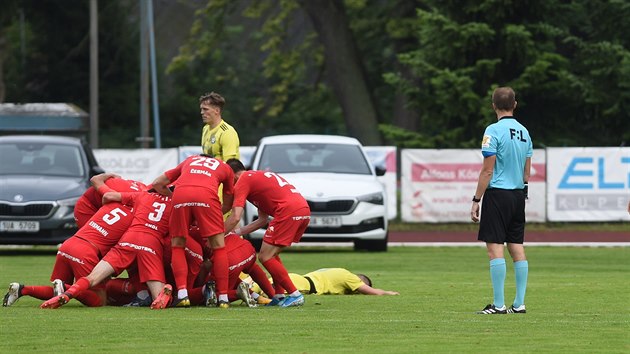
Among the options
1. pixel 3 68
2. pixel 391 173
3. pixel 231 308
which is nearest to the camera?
pixel 231 308

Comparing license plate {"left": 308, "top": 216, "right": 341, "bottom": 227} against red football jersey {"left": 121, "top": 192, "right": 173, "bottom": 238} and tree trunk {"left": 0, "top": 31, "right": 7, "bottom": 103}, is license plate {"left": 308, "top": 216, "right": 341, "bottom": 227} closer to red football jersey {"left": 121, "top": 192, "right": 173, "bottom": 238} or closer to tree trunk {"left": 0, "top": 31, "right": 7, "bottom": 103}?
red football jersey {"left": 121, "top": 192, "right": 173, "bottom": 238}

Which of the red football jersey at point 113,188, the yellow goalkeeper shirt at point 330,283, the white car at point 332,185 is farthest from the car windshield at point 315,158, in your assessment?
the red football jersey at point 113,188

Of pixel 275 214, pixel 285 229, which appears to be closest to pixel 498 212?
pixel 285 229

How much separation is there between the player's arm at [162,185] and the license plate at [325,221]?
922cm

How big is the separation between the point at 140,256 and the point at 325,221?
31.8ft

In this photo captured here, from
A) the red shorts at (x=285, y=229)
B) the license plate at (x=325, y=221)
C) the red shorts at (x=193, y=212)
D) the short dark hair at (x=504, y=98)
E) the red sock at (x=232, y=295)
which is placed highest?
the short dark hair at (x=504, y=98)

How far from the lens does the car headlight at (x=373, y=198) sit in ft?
76.7

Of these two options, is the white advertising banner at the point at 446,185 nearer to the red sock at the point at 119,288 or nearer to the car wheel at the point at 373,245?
the car wheel at the point at 373,245

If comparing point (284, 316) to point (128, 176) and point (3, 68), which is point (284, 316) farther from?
point (3, 68)

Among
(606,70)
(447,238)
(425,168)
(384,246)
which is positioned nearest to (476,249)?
(384,246)

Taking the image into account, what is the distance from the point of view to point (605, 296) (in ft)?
49.5

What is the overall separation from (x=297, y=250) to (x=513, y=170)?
12624mm

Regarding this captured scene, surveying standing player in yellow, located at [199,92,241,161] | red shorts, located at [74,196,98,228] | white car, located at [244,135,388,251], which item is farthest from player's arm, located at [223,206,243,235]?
white car, located at [244,135,388,251]

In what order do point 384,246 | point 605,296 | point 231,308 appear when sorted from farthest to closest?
point 384,246 → point 605,296 → point 231,308
